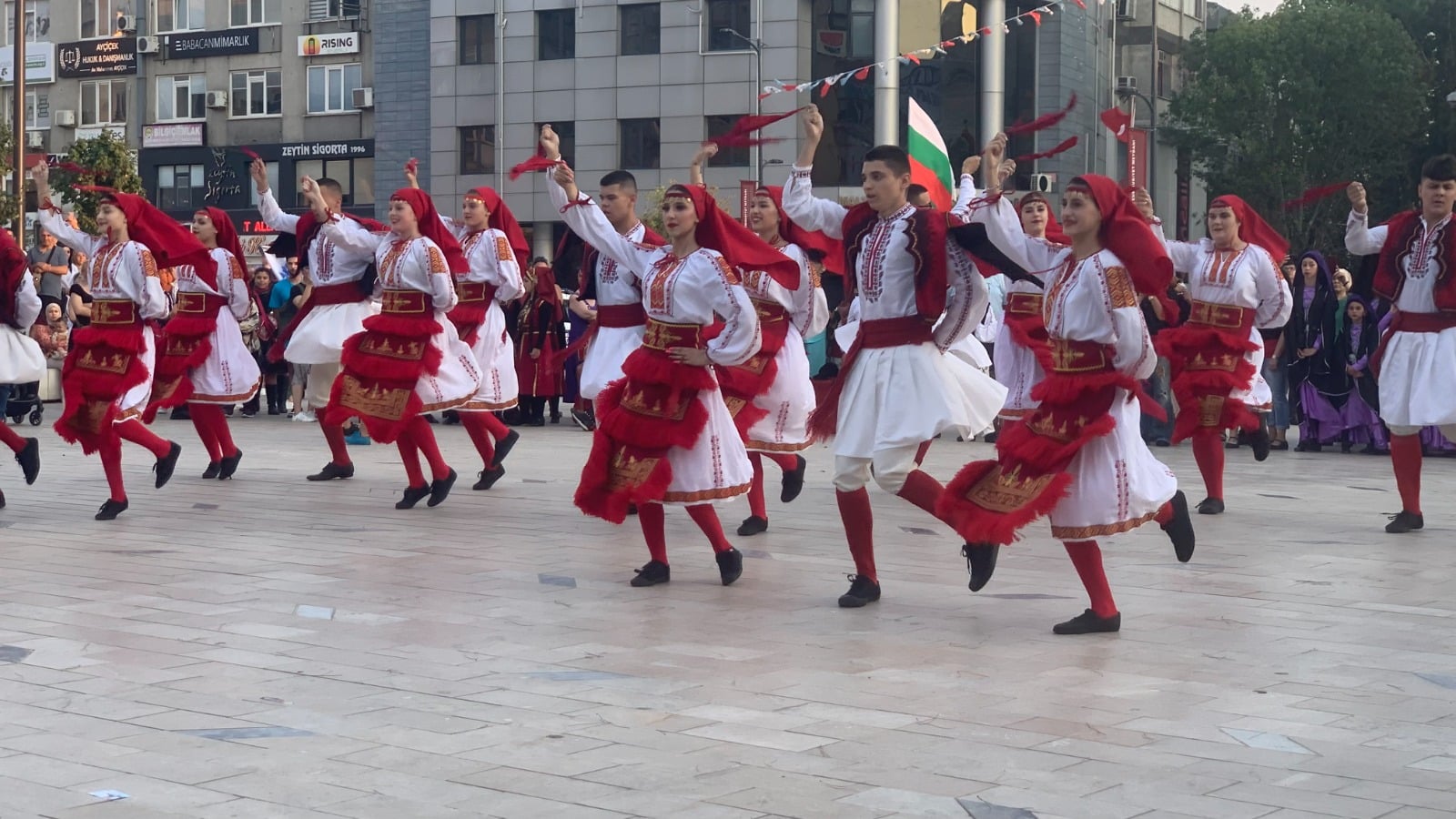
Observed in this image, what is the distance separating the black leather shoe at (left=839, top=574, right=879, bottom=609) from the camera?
7.48m

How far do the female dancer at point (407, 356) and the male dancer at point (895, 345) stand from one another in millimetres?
3763

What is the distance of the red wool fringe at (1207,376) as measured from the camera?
10492 millimetres

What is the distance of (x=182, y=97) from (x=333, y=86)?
5303 millimetres

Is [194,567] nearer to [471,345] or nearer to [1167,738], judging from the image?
[471,345]

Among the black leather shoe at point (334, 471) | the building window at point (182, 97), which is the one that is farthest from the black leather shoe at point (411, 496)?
the building window at point (182, 97)

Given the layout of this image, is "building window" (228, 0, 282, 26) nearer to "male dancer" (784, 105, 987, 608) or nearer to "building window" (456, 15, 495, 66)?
"building window" (456, 15, 495, 66)

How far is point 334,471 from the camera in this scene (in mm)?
12852

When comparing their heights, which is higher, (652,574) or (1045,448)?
(1045,448)

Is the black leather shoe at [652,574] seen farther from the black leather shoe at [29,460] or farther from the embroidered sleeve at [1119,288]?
the black leather shoe at [29,460]

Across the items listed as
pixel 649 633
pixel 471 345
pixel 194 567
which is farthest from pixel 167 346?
pixel 649 633

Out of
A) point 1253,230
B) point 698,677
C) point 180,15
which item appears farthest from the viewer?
point 180,15

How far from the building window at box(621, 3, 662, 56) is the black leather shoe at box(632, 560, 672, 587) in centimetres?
3728

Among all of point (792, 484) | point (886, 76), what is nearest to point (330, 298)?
point (792, 484)

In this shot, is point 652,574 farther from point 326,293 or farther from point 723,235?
point 326,293
